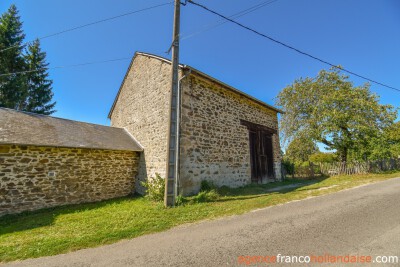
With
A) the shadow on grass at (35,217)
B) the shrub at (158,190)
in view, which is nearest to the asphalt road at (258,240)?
the shadow on grass at (35,217)

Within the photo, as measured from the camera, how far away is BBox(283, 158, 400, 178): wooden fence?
13703 millimetres

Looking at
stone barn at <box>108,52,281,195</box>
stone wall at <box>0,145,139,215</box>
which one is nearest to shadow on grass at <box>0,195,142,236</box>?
stone wall at <box>0,145,139,215</box>

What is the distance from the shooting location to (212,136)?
9.12 meters

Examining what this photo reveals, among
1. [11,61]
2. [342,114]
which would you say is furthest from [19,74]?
[342,114]

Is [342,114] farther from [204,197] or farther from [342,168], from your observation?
[204,197]

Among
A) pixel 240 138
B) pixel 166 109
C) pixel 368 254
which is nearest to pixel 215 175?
pixel 240 138

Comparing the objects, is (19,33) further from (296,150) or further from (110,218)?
(296,150)

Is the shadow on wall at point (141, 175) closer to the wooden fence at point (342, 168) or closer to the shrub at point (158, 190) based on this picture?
the shrub at point (158, 190)

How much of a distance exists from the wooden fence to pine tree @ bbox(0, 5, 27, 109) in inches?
924

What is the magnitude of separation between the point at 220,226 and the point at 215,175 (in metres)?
4.55

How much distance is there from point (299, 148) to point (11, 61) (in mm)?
29957

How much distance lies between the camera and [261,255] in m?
2.98

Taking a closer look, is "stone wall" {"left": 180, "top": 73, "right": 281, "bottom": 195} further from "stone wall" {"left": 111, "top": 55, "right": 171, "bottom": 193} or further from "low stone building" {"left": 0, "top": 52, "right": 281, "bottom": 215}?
"stone wall" {"left": 111, "top": 55, "right": 171, "bottom": 193}

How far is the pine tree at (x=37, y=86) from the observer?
20.1 metres
